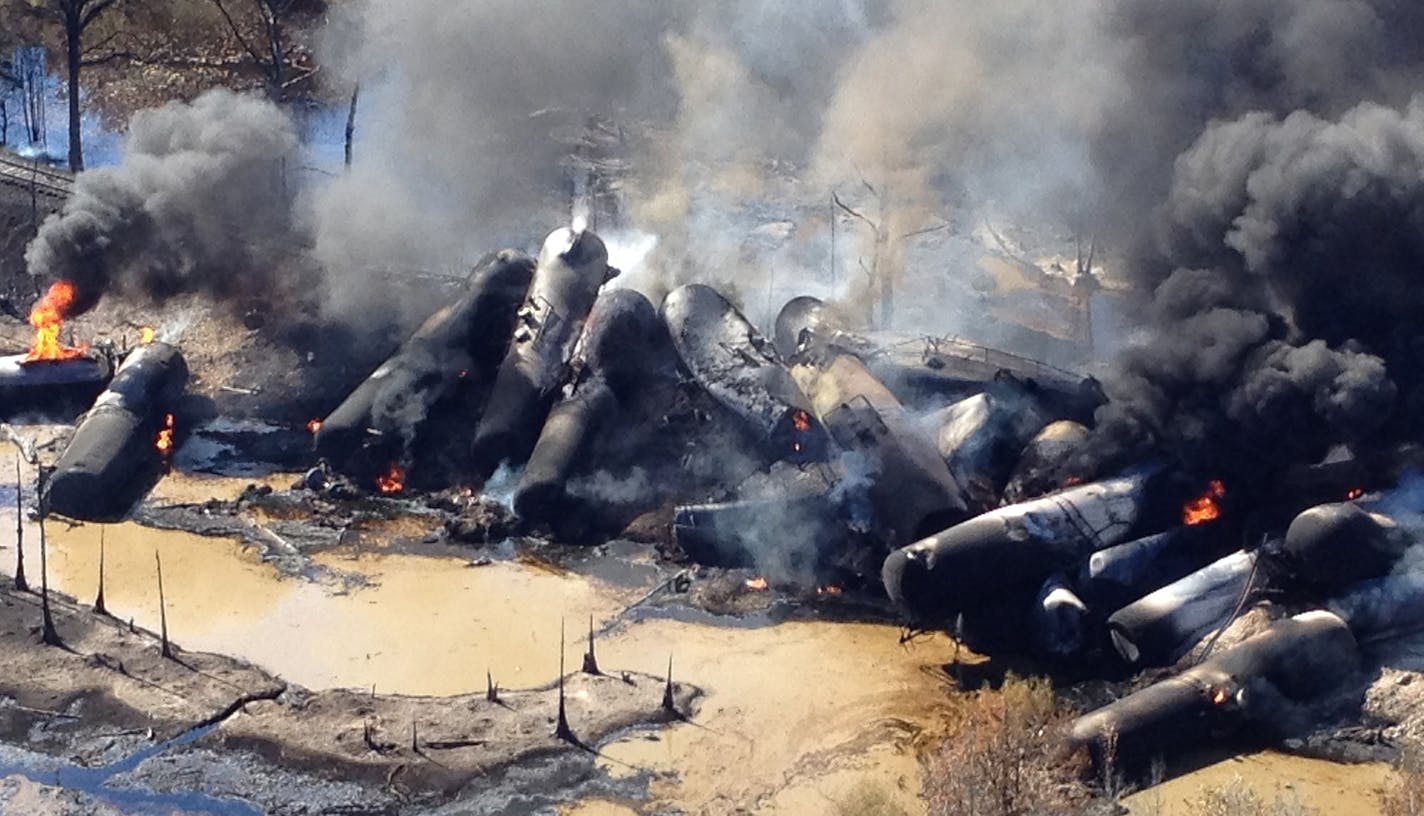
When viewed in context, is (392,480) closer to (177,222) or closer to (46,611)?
(46,611)

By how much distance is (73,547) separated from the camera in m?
25.8

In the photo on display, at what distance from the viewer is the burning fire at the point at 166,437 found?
30344mm

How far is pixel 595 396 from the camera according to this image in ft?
93.8

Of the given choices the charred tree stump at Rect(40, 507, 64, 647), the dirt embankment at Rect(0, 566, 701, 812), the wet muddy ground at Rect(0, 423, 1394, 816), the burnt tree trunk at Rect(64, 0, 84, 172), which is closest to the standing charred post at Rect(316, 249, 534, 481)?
the wet muddy ground at Rect(0, 423, 1394, 816)

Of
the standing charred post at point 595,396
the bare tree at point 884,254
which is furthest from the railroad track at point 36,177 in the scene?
the bare tree at point 884,254

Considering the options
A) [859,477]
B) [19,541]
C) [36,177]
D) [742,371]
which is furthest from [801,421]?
[36,177]

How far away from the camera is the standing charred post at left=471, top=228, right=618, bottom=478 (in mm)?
28641

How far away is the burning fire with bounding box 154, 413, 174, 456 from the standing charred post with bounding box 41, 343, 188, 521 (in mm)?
57

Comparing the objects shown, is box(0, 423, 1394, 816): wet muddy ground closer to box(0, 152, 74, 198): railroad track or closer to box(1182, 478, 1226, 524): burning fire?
box(1182, 478, 1226, 524): burning fire

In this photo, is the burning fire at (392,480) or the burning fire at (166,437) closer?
the burning fire at (392,480)

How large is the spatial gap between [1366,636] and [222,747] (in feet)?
56.8

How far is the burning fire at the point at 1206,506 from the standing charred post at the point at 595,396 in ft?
35.4

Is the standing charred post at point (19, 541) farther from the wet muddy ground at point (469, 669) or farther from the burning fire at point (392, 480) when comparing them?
the burning fire at point (392, 480)

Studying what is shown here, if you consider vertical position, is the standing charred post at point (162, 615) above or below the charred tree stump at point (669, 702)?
above
